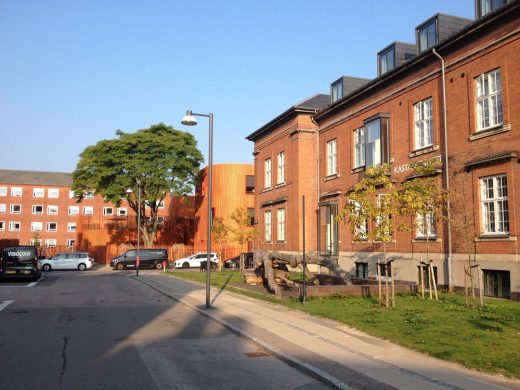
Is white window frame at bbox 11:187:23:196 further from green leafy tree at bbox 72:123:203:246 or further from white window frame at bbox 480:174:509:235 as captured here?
white window frame at bbox 480:174:509:235

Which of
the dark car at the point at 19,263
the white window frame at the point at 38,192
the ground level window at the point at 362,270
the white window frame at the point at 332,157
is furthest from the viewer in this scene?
the white window frame at the point at 38,192

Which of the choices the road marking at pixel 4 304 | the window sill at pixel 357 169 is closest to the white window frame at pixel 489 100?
the window sill at pixel 357 169

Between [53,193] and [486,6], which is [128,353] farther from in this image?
[53,193]

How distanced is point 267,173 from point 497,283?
2322 centimetres

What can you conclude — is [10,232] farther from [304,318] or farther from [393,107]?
[304,318]

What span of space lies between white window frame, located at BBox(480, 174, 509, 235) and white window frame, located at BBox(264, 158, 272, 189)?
21.3 m

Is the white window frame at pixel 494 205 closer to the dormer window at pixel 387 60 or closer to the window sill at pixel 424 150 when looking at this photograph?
the window sill at pixel 424 150

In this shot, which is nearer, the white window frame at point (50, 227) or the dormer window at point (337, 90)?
the dormer window at point (337, 90)

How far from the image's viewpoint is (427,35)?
76.0 ft

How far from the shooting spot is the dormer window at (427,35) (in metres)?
22.7

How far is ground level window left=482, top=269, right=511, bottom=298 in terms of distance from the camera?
17188 millimetres

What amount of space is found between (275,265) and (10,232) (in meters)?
79.6

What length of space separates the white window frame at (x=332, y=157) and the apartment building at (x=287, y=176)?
1666 millimetres

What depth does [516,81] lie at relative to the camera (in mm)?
17219
